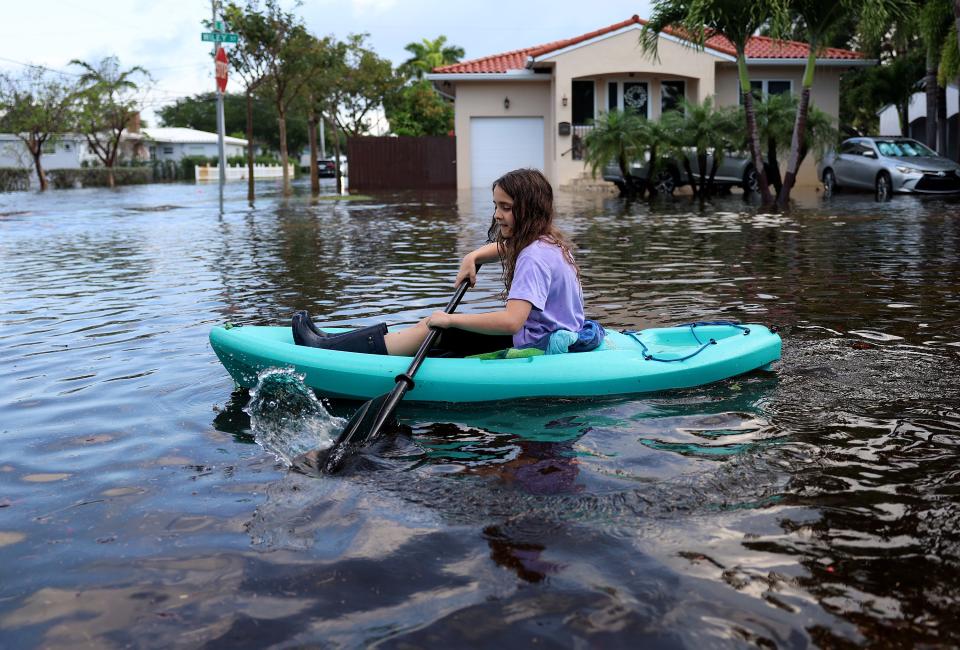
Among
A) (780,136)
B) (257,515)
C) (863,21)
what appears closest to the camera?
(257,515)

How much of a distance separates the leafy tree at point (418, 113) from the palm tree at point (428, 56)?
3.90 meters

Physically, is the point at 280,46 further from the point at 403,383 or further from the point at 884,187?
the point at 403,383

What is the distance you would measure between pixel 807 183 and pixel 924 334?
2374cm

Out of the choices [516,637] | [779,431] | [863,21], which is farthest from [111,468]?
[863,21]

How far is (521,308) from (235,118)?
261ft

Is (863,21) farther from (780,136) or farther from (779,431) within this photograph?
(779,431)

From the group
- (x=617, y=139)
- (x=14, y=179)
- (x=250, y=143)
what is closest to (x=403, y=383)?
(x=617, y=139)

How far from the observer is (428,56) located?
5544 centimetres

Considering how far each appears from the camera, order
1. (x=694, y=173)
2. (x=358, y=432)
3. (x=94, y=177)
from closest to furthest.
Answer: (x=358, y=432), (x=694, y=173), (x=94, y=177)

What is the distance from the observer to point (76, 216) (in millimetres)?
21672

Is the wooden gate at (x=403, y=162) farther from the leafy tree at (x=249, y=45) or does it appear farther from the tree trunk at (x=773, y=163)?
the tree trunk at (x=773, y=163)

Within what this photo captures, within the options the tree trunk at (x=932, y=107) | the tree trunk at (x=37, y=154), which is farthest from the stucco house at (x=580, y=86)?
the tree trunk at (x=37, y=154)

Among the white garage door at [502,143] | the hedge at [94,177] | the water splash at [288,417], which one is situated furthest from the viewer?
the hedge at [94,177]

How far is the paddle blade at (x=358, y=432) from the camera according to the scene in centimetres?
402
